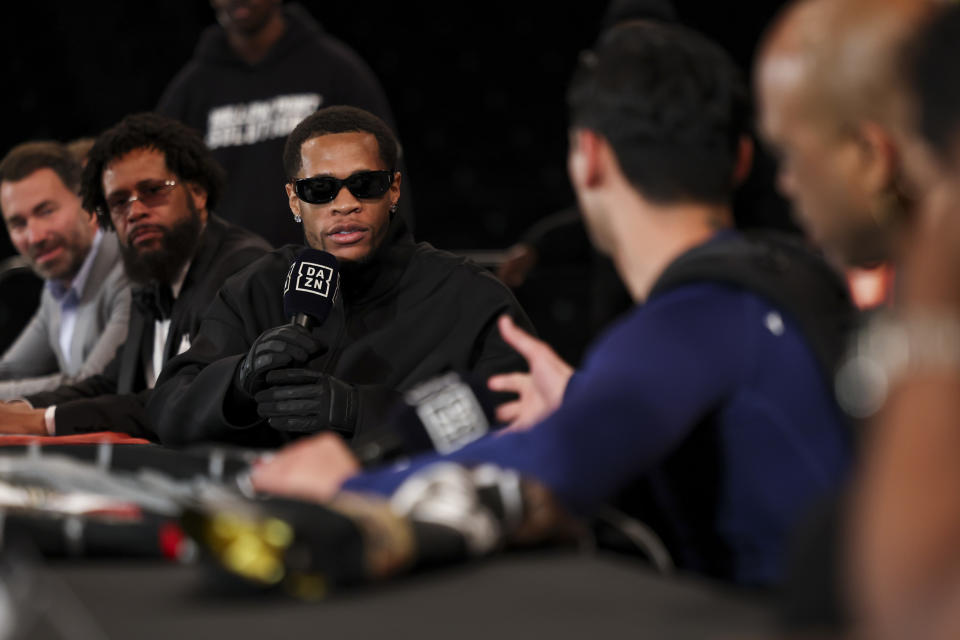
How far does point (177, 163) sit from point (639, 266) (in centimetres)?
241

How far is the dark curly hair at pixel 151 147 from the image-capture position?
12.3 ft

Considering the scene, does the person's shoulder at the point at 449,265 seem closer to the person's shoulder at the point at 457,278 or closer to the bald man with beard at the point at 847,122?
the person's shoulder at the point at 457,278

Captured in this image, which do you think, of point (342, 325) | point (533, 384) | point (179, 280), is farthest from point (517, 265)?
point (533, 384)

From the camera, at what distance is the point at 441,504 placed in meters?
1.40

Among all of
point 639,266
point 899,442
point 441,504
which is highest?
point 899,442

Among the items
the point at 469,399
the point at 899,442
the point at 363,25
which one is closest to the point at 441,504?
the point at 469,399

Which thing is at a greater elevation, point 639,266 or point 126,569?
point 639,266

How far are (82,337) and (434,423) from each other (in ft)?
8.44

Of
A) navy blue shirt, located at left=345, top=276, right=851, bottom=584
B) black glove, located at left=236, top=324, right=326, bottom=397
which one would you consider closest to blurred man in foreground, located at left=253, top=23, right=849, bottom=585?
navy blue shirt, located at left=345, top=276, right=851, bottom=584

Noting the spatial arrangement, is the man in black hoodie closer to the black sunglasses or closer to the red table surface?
the black sunglasses

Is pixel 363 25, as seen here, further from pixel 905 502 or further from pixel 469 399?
pixel 905 502

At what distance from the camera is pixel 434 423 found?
1.80 metres

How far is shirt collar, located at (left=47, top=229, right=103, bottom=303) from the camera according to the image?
4234mm

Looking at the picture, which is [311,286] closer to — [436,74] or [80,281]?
[80,281]
